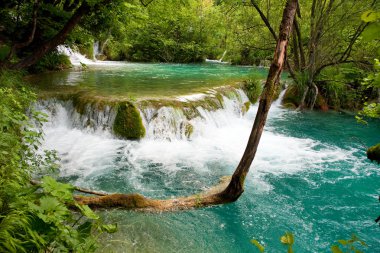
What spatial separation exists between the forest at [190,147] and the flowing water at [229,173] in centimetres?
3

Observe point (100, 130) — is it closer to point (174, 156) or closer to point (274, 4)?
point (174, 156)

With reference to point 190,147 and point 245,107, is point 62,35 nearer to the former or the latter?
point 190,147

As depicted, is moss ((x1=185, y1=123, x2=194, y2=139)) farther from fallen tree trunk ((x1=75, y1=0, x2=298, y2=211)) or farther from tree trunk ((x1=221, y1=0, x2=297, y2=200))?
tree trunk ((x1=221, y1=0, x2=297, y2=200))

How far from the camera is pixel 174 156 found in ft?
23.8

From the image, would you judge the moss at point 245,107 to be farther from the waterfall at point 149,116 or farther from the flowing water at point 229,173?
the waterfall at point 149,116

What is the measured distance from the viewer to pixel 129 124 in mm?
7895

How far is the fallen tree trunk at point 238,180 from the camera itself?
3.51 meters

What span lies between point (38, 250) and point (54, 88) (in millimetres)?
8724

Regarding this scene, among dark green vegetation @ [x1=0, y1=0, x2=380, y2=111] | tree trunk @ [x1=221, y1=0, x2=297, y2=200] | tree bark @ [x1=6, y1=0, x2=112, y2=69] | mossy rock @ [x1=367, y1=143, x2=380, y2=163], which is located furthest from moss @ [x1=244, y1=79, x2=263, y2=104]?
mossy rock @ [x1=367, y1=143, x2=380, y2=163]

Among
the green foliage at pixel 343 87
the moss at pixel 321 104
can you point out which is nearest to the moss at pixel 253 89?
the green foliage at pixel 343 87

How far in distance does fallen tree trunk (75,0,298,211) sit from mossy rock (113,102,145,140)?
3.48 meters

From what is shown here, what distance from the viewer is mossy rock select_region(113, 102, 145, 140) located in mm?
7875

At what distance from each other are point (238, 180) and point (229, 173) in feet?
7.84

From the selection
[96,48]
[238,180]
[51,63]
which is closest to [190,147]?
[238,180]
